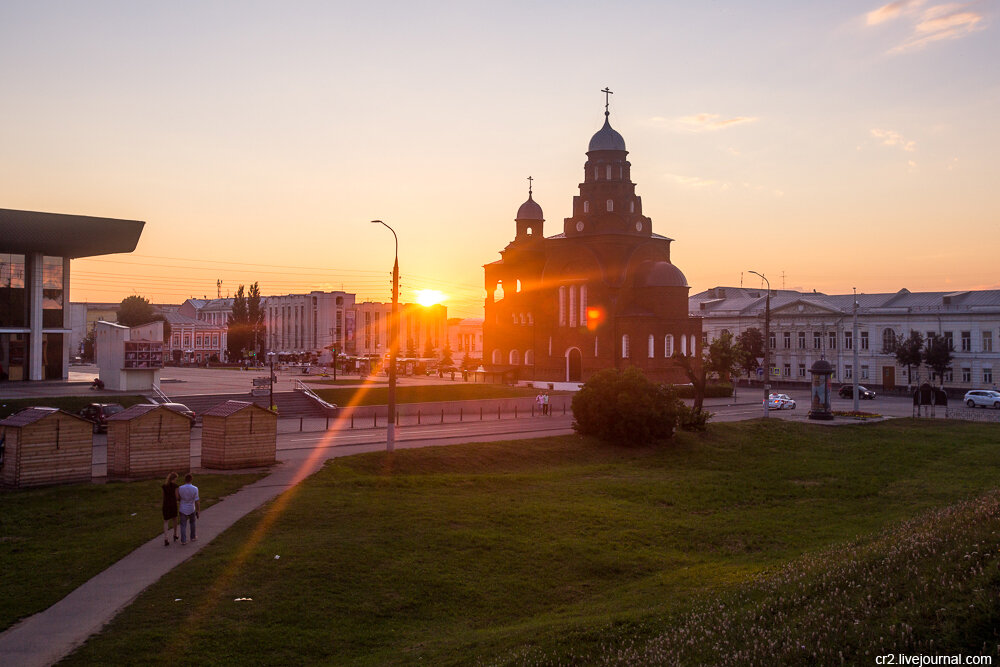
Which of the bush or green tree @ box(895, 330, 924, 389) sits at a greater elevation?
green tree @ box(895, 330, 924, 389)

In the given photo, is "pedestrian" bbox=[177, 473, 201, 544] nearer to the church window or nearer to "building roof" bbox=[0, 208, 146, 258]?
"building roof" bbox=[0, 208, 146, 258]

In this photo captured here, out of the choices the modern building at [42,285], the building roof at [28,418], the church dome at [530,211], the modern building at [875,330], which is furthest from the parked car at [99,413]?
the modern building at [875,330]

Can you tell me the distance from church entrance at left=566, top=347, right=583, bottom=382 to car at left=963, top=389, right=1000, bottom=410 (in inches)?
1189

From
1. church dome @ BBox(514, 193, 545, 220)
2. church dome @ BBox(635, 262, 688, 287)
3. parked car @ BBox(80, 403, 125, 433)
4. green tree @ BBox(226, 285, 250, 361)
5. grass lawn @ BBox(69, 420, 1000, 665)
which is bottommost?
grass lawn @ BBox(69, 420, 1000, 665)

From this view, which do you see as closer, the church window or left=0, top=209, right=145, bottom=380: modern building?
left=0, top=209, right=145, bottom=380: modern building

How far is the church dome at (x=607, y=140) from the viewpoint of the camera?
70.1 metres

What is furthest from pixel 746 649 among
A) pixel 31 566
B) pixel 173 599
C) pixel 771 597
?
pixel 31 566

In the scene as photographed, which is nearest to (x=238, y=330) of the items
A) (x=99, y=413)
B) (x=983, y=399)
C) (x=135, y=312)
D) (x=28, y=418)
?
(x=135, y=312)

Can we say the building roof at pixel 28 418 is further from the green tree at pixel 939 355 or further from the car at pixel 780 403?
the green tree at pixel 939 355

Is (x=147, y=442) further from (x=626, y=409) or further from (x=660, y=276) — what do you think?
(x=660, y=276)

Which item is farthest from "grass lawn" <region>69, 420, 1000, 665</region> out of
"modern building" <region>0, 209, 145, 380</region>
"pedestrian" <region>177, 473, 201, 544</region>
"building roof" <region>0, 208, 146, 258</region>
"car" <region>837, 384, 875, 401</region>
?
"modern building" <region>0, 209, 145, 380</region>

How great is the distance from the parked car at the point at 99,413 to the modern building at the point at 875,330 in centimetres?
5541

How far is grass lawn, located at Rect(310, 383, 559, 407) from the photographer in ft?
169

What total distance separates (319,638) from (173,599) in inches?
116
